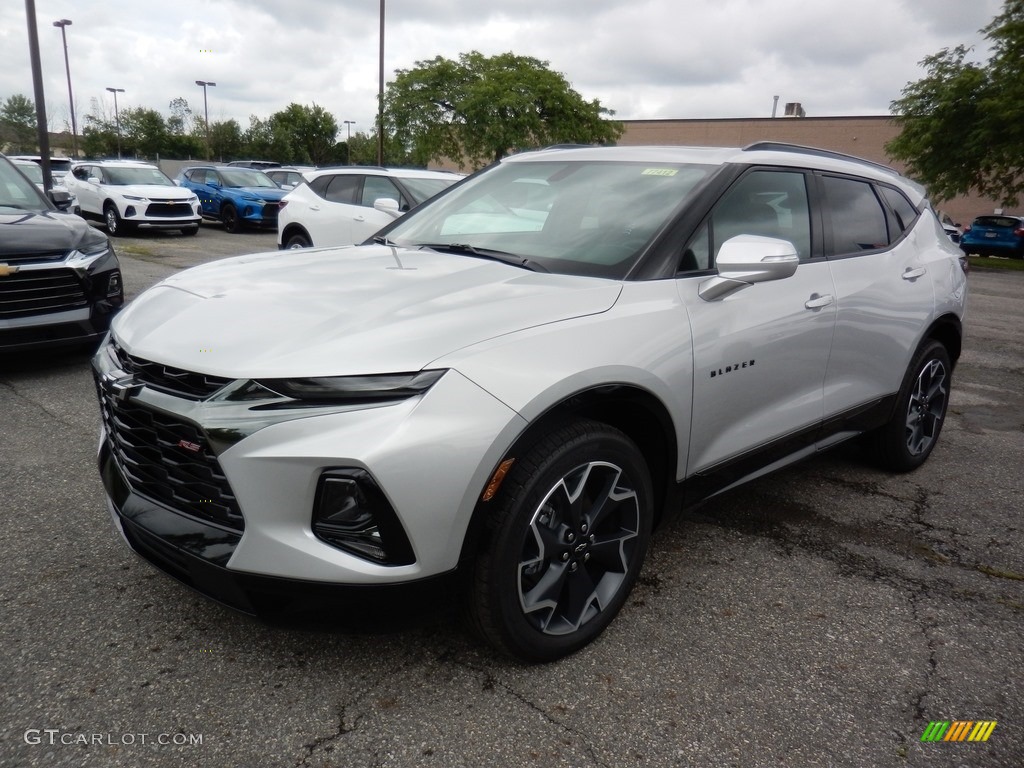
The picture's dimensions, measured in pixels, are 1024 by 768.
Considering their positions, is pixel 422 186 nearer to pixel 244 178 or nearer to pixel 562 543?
pixel 562 543

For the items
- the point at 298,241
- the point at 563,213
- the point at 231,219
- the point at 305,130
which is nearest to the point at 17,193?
the point at 298,241

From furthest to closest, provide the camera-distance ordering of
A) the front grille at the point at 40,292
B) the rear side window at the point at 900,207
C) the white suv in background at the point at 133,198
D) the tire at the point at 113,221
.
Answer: the tire at the point at 113,221 → the white suv in background at the point at 133,198 → the front grille at the point at 40,292 → the rear side window at the point at 900,207

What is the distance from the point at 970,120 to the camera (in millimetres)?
24188

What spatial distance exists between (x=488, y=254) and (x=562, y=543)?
123 cm

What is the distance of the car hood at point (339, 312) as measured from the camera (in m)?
2.09

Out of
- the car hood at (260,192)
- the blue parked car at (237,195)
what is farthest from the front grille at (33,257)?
the car hood at (260,192)

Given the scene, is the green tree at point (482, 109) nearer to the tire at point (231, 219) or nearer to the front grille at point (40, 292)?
the tire at point (231, 219)

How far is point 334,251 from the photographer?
3340 millimetres

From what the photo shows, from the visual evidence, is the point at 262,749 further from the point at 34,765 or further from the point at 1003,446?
the point at 1003,446

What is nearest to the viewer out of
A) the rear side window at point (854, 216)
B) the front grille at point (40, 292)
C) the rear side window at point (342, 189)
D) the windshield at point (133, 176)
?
the rear side window at point (854, 216)

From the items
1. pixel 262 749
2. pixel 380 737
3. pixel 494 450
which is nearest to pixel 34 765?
pixel 262 749

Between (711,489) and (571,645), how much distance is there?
34.6 inches

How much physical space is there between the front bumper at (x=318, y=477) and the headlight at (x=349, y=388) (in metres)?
0.04

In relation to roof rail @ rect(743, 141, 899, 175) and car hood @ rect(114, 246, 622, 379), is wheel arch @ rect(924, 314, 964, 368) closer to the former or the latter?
roof rail @ rect(743, 141, 899, 175)
